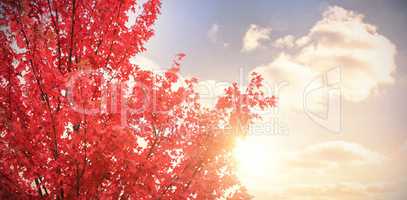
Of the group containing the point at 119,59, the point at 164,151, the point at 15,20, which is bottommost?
the point at 164,151

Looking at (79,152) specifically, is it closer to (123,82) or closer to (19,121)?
(19,121)

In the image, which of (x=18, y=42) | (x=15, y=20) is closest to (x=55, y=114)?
(x=18, y=42)


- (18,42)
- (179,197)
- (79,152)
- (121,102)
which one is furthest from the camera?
(121,102)

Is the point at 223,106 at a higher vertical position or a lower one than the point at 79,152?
higher

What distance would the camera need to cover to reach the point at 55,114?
7.90 m

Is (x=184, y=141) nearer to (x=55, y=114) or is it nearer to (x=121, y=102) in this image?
(x=121, y=102)

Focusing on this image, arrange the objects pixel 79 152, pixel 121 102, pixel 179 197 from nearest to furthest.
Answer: pixel 79 152 → pixel 179 197 → pixel 121 102

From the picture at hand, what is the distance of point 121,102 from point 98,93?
23.1 inches

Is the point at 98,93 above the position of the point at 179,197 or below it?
above

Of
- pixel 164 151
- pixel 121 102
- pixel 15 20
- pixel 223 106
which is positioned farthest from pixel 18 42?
pixel 223 106

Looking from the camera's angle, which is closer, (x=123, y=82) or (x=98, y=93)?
(x=98, y=93)

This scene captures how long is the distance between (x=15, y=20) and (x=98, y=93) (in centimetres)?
239

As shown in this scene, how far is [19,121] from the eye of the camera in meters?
8.28

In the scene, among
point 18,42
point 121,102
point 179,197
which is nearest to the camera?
point 18,42
